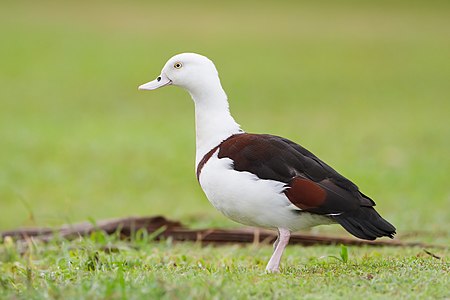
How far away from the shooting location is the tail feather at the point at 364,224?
444 centimetres

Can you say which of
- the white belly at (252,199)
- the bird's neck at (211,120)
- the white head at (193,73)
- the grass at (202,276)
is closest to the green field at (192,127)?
the grass at (202,276)

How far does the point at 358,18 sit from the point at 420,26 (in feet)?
7.47

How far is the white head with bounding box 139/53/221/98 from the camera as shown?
200 inches

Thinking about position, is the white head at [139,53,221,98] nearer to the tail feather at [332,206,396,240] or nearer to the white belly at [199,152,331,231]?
the white belly at [199,152,331,231]

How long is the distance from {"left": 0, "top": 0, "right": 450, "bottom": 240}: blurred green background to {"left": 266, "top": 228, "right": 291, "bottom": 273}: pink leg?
2.95 m

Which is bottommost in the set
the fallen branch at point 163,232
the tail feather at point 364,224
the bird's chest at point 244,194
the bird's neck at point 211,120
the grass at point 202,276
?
the fallen branch at point 163,232

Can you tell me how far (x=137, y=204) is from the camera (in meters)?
9.99

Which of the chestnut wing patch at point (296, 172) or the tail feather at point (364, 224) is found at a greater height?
the chestnut wing patch at point (296, 172)

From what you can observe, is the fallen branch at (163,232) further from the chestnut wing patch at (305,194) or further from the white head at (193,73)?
the chestnut wing patch at (305,194)

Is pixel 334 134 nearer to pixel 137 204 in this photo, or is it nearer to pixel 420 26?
pixel 137 204

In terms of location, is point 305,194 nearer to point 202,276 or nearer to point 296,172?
point 296,172

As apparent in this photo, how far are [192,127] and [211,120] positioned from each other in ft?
29.6

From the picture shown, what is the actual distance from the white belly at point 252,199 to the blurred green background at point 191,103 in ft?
9.37

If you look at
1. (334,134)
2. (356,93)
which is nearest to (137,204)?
(334,134)
